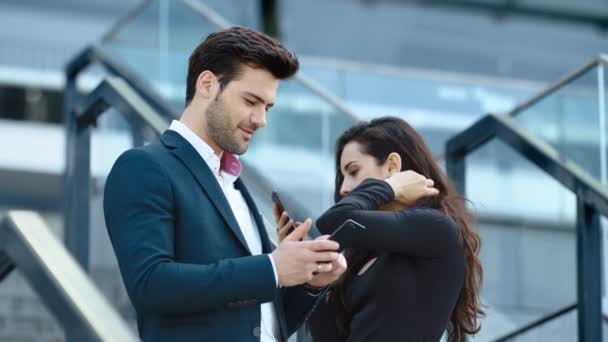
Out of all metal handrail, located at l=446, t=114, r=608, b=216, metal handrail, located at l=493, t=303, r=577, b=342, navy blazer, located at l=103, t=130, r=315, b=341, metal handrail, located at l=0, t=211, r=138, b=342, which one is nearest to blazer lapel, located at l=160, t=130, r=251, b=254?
navy blazer, located at l=103, t=130, r=315, b=341

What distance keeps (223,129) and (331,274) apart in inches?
13.2

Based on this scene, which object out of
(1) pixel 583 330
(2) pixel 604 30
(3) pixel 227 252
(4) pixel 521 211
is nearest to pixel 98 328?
(3) pixel 227 252

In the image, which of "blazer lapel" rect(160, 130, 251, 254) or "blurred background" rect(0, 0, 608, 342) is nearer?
"blazer lapel" rect(160, 130, 251, 254)

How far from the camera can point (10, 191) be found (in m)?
12.5

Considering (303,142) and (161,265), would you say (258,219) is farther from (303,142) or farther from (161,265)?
(303,142)

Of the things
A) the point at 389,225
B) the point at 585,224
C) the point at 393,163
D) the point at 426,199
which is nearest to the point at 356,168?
the point at 393,163

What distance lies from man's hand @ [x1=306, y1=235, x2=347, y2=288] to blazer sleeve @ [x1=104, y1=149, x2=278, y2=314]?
140 mm

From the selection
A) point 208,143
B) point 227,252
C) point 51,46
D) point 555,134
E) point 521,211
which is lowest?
point 51,46

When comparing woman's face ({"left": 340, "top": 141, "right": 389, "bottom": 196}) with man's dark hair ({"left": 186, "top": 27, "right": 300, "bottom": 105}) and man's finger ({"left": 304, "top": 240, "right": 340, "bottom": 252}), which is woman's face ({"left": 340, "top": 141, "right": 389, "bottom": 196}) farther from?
man's finger ({"left": 304, "top": 240, "right": 340, "bottom": 252})

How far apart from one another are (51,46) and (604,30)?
6453 mm

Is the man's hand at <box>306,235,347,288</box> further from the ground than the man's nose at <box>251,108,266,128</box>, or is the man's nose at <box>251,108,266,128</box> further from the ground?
the man's nose at <box>251,108,266,128</box>

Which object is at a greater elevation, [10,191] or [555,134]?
[555,134]

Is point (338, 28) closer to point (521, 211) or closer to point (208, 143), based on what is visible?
point (521, 211)

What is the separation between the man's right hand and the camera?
2.08 m
